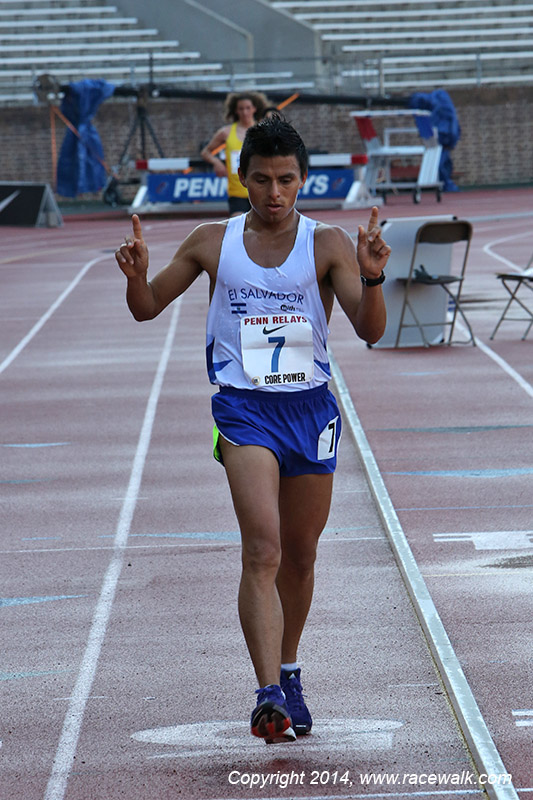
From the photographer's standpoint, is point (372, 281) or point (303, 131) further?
point (303, 131)

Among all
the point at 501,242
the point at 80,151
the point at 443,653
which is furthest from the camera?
the point at 80,151

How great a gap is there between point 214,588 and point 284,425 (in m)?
1.83

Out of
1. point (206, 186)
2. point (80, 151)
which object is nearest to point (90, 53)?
point (80, 151)

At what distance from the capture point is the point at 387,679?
167 inches

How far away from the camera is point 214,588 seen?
5.34 meters

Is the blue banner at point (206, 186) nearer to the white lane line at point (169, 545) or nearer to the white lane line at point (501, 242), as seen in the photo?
the white lane line at point (501, 242)

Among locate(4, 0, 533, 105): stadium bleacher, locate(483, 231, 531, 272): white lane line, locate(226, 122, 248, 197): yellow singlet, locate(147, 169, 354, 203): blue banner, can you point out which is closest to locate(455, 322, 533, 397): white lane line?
locate(226, 122, 248, 197): yellow singlet

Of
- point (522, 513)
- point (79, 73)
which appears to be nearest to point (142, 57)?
point (79, 73)

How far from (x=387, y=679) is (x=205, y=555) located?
1.76 m

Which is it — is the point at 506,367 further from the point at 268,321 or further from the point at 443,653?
the point at 268,321

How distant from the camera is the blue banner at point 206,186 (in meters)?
26.8

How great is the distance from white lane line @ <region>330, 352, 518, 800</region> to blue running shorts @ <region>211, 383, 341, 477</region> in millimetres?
833

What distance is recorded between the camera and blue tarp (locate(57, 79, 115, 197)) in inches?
1195

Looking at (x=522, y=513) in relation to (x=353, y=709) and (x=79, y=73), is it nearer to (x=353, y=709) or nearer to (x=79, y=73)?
(x=353, y=709)
